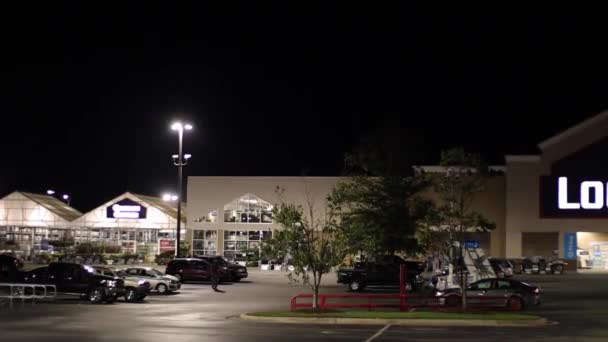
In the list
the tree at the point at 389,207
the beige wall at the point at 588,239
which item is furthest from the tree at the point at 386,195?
the beige wall at the point at 588,239

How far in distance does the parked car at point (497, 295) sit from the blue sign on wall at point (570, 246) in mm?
35687

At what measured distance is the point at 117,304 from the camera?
3097 cm

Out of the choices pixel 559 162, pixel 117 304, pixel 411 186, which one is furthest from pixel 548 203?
pixel 117 304

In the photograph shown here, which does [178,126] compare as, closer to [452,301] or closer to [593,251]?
[452,301]

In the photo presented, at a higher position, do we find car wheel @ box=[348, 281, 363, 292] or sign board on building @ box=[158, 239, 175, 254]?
sign board on building @ box=[158, 239, 175, 254]

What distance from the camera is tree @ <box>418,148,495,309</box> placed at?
27.0 m

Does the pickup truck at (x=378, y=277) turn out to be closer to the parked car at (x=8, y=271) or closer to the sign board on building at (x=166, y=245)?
the parked car at (x=8, y=271)

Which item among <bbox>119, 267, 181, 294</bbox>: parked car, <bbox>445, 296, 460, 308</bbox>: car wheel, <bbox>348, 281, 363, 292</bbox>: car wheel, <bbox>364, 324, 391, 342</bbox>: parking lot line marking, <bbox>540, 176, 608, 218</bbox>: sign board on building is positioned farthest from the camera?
<bbox>540, 176, 608, 218</bbox>: sign board on building

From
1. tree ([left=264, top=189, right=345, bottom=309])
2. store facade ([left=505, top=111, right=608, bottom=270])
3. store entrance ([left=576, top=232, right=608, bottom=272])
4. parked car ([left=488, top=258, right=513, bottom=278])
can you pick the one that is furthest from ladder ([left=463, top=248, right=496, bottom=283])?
store entrance ([left=576, top=232, right=608, bottom=272])

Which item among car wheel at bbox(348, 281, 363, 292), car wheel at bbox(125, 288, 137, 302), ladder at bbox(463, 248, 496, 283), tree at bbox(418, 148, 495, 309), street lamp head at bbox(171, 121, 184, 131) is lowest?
car wheel at bbox(348, 281, 363, 292)

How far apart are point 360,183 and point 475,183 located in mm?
19387

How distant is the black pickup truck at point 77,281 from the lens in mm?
31266

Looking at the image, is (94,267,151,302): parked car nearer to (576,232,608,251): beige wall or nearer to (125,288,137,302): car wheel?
(125,288,137,302): car wheel

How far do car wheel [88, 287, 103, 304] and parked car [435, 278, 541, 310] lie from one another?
12973 millimetres
